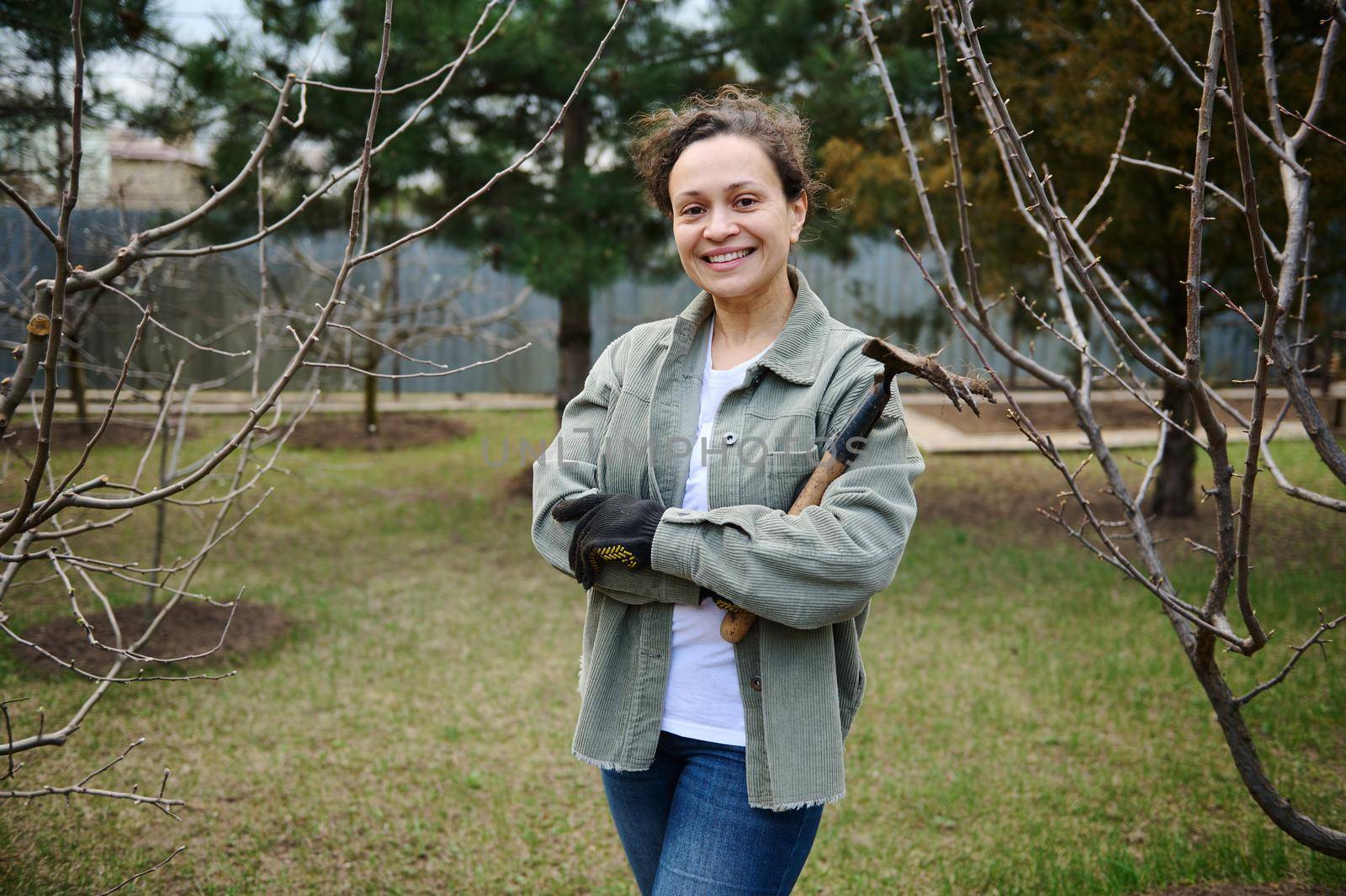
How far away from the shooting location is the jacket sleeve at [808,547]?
5.47 ft

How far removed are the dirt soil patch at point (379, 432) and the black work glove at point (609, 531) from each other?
364 inches

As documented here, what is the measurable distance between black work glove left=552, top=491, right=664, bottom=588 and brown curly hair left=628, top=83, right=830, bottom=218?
650 mm

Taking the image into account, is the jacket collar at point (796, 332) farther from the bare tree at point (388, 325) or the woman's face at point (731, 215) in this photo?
the bare tree at point (388, 325)

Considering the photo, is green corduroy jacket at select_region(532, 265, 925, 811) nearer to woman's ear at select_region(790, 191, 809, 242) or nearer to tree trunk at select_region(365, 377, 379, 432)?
woman's ear at select_region(790, 191, 809, 242)

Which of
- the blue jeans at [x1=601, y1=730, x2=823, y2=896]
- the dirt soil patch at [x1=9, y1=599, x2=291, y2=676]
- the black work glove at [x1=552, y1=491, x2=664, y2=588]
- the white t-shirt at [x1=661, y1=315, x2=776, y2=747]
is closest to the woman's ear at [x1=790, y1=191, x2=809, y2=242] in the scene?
the white t-shirt at [x1=661, y1=315, x2=776, y2=747]

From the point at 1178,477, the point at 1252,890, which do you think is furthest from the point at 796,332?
the point at 1178,477

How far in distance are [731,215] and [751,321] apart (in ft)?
0.73

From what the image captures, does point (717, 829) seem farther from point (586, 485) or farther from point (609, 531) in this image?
point (586, 485)

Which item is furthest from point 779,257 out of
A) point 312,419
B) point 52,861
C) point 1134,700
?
point 312,419

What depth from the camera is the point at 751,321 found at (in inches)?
78.6

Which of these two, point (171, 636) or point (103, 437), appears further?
point (103, 437)

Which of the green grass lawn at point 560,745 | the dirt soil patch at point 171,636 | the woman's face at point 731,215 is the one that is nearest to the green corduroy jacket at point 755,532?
the woman's face at point 731,215

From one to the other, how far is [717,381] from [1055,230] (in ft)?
2.24

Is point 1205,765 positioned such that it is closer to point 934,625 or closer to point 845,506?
point 934,625
